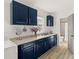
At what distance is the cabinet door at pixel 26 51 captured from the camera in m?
2.62

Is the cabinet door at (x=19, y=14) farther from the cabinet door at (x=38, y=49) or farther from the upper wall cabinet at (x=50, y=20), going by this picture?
the upper wall cabinet at (x=50, y=20)

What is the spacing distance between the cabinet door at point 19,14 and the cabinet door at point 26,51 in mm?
773

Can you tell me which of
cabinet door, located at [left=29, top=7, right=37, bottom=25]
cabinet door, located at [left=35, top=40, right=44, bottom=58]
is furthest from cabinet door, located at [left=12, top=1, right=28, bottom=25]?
cabinet door, located at [left=35, top=40, right=44, bottom=58]

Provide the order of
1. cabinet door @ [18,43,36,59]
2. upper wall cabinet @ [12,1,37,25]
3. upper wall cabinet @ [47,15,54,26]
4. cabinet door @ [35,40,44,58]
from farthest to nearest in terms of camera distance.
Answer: upper wall cabinet @ [47,15,54,26], cabinet door @ [35,40,44,58], upper wall cabinet @ [12,1,37,25], cabinet door @ [18,43,36,59]

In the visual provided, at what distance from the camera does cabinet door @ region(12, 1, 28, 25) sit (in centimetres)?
283

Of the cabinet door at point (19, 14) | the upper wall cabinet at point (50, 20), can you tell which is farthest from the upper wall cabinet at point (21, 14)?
the upper wall cabinet at point (50, 20)

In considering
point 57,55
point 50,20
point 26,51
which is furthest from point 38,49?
point 50,20

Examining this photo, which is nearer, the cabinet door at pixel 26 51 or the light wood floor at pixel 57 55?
the cabinet door at pixel 26 51

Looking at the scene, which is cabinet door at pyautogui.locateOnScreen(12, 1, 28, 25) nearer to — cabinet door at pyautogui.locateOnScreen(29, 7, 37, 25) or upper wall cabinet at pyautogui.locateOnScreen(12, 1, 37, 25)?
upper wall cabinet at pyautogui.locateOnScreen(12, 1, 37, 25)

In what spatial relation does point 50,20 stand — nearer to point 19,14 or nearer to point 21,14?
point 21,14

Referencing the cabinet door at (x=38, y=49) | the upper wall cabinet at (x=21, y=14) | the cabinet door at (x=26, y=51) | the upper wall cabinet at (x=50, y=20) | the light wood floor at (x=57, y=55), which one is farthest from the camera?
the upper wall cabinet at (x=50, y=20)

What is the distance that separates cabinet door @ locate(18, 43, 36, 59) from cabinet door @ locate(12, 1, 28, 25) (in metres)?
0.77

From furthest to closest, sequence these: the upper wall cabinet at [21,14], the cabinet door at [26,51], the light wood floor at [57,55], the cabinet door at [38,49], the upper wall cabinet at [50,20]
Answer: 1. the upper wall cabinet at [50,20]
2. the light wood floor at [57,55]
3. the cabinet door at [38,49]
4. the upper wall cabinet at [21,14]
5. the cabinet door at [26,51]
